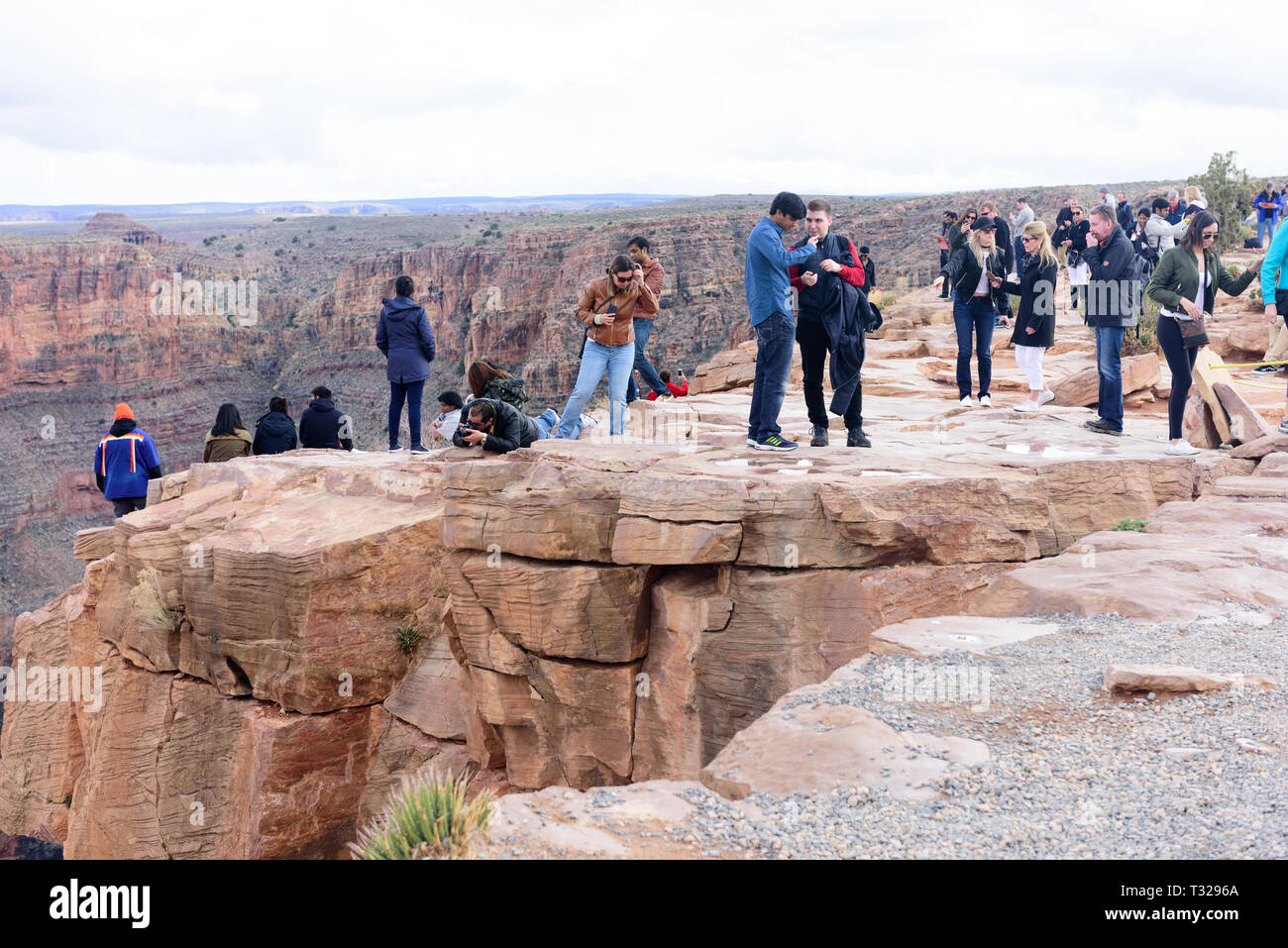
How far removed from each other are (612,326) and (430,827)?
6562 millimetres

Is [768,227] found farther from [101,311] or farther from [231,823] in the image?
[101,311]

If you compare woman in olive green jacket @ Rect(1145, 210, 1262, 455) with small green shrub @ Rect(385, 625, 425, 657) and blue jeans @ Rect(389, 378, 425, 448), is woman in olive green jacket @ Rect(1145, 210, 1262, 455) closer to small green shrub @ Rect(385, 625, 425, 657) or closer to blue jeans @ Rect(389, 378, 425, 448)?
blue jeans @ Rect(389, 378, 425, 448)

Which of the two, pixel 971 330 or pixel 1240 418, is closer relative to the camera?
pixel 1240 418

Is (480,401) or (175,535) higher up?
(480,401)

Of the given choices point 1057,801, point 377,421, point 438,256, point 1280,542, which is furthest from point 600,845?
point 438,256

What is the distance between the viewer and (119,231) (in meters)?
93.4

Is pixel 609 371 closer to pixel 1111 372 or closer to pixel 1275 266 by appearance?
pixel 1111 372

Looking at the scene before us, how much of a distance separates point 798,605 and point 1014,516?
1918mm

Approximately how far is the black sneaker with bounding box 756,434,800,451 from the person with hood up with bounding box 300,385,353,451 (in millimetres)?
6910

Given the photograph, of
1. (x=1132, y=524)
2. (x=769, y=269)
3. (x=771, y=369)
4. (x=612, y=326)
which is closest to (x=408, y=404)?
(x=612, y=326)

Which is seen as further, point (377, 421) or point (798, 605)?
point (377, 421)

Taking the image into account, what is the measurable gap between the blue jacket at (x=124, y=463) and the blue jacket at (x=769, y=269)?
865 centimetres

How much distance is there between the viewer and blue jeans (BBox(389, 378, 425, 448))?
11.9 m

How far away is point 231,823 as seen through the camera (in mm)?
11469
